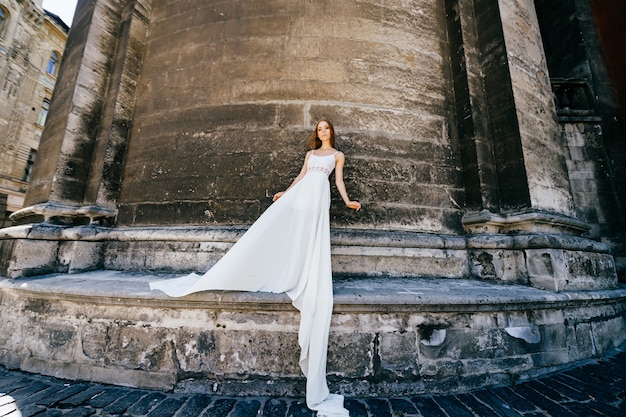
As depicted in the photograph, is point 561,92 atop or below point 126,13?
below

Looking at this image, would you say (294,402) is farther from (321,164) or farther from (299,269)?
(321,164)

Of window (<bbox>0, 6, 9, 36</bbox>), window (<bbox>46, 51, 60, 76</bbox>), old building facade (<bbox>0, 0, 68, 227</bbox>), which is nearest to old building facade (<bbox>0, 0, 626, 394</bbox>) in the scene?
old building facade (<bbox>0, 0, 68, 227</bbox>)

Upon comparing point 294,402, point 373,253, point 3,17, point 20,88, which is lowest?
point 294,402

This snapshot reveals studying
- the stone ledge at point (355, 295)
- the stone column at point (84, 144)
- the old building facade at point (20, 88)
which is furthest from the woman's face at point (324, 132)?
the old building facade at point (20, 88)

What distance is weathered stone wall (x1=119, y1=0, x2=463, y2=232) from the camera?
3334mm

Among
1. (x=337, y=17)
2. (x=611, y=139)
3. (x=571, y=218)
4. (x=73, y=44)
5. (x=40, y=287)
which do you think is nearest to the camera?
(x=40, y=287)

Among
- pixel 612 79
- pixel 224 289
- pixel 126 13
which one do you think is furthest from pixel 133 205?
pixel 612 79

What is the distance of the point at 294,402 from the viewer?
1.98 meters

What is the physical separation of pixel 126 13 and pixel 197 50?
5.18ft

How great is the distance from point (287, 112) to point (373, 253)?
204 centimetres

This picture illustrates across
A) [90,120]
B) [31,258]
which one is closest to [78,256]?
[31,258]

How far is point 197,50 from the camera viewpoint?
390 centimetres

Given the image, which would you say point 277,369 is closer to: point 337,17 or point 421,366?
point 421,366

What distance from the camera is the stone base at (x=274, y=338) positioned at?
7.07 ft
